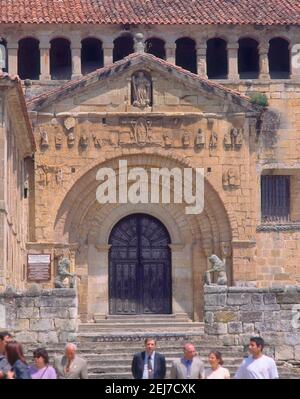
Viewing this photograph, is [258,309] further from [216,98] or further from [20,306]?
[216,98]

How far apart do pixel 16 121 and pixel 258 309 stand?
348 inches

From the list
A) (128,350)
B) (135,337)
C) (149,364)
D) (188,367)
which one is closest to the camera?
(188,367)

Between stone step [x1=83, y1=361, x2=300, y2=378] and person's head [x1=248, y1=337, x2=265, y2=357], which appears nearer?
person's head [x1=248, y1=337, x2=265, y2=357]

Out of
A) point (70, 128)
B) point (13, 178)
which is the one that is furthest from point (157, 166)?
point (13, 178)

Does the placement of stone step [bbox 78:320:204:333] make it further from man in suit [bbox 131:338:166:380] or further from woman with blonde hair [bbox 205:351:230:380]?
woman with blonde hair [bbox 205:351:230:380]

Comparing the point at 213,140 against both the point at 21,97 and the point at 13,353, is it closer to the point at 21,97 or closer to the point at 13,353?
the point at 21,97

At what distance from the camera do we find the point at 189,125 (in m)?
37.2

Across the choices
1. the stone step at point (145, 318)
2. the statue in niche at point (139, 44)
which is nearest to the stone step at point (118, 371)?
the stone step at point (145, 318)

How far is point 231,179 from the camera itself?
122 ft

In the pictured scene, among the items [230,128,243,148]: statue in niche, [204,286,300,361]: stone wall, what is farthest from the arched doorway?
[204,286,300,361]: stone wall

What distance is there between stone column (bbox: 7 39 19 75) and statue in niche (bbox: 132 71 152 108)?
3842 mm

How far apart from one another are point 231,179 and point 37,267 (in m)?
5.98

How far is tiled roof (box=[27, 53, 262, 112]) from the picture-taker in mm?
36625

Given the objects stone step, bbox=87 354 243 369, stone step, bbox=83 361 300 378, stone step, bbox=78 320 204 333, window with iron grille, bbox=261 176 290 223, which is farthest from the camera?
window with iron grille, bbox=261 176 290 223
